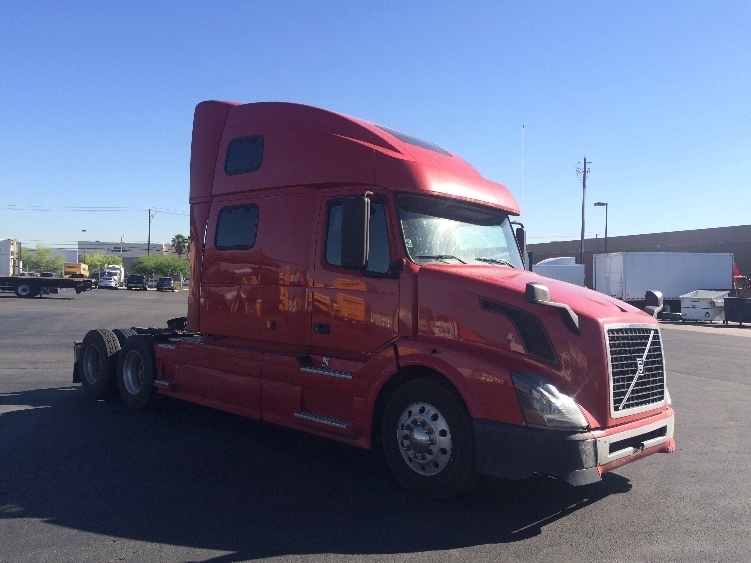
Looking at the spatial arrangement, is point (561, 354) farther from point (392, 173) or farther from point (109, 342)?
point (109, 342)

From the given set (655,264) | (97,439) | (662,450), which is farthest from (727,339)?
(97,439)

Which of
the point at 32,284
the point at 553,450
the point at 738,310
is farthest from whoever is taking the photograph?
the point at 32,284

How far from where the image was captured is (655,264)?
117 feet

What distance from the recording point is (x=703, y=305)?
33062mm

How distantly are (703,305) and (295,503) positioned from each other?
32.6 meters

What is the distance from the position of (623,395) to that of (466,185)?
2.48 metres

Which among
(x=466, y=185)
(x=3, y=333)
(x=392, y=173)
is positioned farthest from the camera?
(x=3, y=333)

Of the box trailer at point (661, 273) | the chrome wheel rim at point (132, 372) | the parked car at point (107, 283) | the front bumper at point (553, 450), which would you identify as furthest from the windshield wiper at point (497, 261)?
the parked car at point (107, 283)

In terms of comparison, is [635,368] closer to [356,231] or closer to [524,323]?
[524,323]

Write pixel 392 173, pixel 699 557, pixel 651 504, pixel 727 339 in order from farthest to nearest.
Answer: pixel 727 339
pixel 392 173
pixel 651 504
pixel 699 557

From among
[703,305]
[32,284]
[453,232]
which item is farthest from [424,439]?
[32,284]

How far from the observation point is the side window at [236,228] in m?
7.23

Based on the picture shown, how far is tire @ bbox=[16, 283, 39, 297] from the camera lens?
43.3m

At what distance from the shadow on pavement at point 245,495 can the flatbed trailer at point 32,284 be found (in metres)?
39.4
